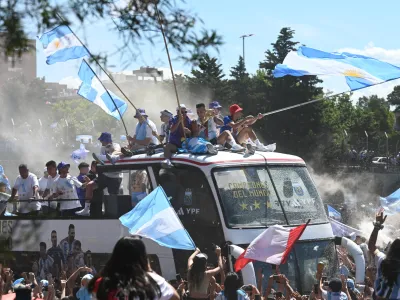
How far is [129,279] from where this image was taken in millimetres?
6336

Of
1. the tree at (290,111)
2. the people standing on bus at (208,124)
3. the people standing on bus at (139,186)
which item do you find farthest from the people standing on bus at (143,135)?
the tree at (290,111)

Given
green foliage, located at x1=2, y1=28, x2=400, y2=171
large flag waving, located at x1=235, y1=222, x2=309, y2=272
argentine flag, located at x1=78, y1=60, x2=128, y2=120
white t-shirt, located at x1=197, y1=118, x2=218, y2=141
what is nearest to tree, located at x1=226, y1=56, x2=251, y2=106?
green foliage, located at x1=2, y1=28, x2=400, y2=171

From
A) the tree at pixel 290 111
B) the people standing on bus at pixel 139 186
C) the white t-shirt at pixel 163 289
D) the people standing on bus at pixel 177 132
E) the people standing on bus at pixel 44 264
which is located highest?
the tree at pixel 290 111

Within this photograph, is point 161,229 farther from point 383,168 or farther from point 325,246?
point 383,168

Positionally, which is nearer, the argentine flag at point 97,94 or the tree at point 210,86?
the argentine flag at point 97,94


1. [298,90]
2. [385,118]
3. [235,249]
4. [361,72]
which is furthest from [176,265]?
[385,118]

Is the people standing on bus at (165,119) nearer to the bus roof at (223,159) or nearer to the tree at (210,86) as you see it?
the bus roof at (223,159)

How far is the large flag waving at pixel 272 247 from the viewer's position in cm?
1186

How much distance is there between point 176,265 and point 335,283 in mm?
5718

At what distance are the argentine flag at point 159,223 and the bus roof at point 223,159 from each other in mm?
1550

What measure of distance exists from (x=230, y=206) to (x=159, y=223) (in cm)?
191

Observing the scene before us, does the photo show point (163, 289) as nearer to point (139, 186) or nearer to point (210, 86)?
point (139, 186)

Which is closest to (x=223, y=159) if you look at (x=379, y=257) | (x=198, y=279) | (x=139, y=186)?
(x=139, y=186)

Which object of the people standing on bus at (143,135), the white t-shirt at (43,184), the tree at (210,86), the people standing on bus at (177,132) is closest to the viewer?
the people standing on bus at (177,132)
